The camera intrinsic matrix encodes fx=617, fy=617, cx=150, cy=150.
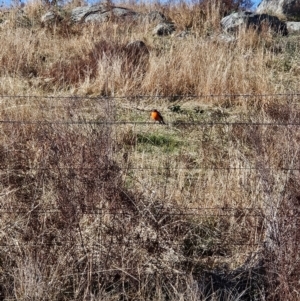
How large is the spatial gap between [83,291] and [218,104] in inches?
188

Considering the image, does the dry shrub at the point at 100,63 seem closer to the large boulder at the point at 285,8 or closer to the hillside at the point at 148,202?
the hillside at the point at 148,202

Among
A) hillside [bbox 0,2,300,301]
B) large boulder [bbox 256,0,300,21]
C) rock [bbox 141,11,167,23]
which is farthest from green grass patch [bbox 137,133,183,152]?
large boulder [bbox 256,0,300,21]

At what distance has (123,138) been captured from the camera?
6438 millimetres

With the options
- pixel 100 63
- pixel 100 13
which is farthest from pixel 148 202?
pixel 100 13

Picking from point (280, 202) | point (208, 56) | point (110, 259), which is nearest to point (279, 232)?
point (280, 202)

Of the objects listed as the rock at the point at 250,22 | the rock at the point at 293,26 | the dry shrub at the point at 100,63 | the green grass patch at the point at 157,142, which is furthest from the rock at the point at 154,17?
the green grass patch at the point at 157,142

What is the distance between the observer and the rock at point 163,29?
12.5 meters

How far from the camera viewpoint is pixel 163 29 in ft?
41.4

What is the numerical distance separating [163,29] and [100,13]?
6.47 ft

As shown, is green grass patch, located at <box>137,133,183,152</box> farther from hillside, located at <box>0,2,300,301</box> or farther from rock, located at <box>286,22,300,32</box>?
rock, located at <box>286,22,300,32</box>

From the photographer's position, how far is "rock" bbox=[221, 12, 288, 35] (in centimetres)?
1209

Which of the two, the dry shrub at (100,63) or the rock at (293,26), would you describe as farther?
the rock at (293,26)

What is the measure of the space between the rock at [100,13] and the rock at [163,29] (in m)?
0.99

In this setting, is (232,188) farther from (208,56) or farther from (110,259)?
(208,56)
